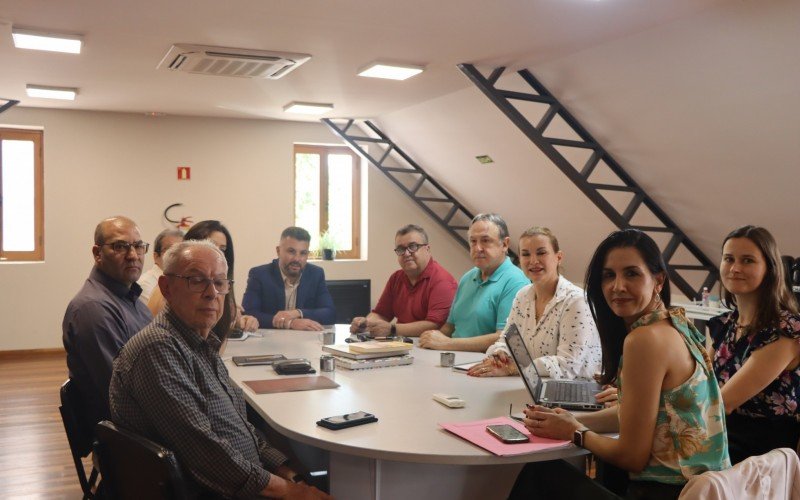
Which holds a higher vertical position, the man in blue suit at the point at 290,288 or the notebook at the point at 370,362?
the man in blue suit at the point at 290,288

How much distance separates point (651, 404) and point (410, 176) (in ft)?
20.9

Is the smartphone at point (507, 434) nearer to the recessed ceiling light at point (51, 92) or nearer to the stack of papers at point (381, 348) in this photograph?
the stack of papers at point (381, 348)

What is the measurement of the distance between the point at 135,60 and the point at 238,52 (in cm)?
84

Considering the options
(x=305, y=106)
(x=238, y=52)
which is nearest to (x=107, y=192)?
(x=305, y=106)

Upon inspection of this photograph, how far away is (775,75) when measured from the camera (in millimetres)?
3547

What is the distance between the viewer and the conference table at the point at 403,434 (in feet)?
6.24

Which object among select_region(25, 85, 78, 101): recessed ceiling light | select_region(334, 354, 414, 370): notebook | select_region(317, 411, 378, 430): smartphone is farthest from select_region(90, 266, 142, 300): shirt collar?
select_region(25, 85, 78, 101): recessed ceiling light

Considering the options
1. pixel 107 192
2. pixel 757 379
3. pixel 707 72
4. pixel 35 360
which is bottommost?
pixel 35 360

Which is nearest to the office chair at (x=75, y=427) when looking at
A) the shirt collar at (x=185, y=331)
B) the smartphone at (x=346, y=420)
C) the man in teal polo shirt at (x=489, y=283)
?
the shirt collar at (x=185, y=331)

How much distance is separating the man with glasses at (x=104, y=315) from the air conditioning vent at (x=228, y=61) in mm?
1732

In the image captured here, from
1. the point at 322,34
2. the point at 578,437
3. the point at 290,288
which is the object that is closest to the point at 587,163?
the point at 322,34

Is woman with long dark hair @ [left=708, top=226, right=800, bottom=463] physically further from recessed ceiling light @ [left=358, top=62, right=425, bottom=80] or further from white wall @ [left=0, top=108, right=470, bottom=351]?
white wall @ [left=0, top=108, right=470, bottom=351]

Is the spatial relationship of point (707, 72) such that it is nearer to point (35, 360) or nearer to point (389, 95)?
point (389, 95)

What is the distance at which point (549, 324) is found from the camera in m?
2.87
